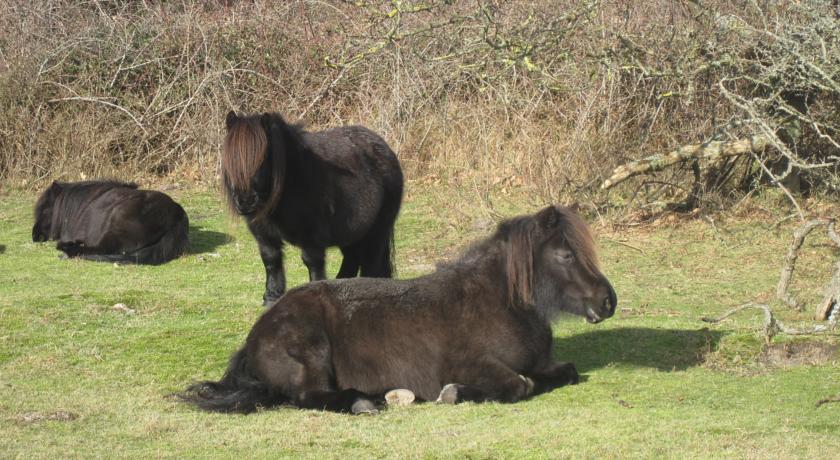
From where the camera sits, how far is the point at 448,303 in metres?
8.53

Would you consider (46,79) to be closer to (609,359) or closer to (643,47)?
(643,47)

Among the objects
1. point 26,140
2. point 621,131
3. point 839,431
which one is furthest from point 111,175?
point 839,431

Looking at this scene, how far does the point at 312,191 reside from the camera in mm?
11578

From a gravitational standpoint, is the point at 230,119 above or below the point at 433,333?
above

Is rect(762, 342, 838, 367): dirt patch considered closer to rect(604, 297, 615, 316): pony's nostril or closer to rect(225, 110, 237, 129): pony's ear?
rect(604, 297, 615, 316): pony's nostril

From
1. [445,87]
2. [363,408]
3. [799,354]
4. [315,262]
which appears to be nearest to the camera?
[363,408]

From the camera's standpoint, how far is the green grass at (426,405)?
689 cm

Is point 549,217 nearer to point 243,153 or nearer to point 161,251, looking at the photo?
point 243,153

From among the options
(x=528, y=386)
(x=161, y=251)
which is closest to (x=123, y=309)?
(x=161, y=251)

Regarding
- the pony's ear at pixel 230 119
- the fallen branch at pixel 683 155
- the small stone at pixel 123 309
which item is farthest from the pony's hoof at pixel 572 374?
the fallen branch at pixel 683 155

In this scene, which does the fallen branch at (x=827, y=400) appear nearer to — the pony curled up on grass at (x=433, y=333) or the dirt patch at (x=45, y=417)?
the pony curled up on grass at (x=433, y=333)

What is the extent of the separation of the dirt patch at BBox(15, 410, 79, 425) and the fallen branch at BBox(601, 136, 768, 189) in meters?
10.6

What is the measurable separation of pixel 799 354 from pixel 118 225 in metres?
10.2

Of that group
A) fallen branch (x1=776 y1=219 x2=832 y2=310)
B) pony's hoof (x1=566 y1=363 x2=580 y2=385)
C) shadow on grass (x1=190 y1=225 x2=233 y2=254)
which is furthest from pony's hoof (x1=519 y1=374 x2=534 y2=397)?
shadow on grass (x1=190 y1=225 x2=233 y2=254)
